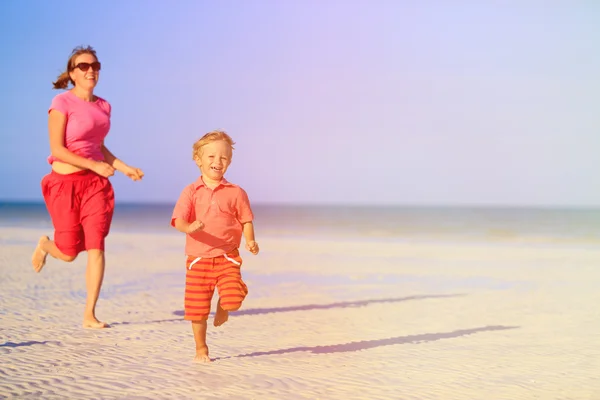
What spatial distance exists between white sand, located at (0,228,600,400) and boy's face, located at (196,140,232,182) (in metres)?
1.29

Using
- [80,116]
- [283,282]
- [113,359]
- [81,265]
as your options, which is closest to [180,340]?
[113,359]

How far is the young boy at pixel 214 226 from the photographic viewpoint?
475 centimetres

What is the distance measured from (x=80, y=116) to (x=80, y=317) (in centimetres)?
208

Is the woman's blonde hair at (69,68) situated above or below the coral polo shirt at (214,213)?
above

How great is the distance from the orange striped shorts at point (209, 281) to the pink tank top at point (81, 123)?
1.70 metres

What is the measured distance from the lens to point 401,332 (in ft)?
21.5

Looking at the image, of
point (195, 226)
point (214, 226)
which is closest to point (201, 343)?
point (214, 226)

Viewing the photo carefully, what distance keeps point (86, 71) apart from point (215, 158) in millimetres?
1862

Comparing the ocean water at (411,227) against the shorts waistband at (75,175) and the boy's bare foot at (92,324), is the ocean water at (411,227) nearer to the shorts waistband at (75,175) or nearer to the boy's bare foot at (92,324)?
the boy's bare foot at (92,324)

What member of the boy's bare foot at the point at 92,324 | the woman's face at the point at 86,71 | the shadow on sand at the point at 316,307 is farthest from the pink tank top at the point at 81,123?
the shadow on sand at the point at 316,307

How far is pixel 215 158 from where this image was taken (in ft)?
15.5

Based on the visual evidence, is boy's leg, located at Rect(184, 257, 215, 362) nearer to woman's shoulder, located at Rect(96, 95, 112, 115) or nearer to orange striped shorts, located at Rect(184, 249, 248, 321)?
orange striped shorts, located at Rect(184, 249, 248, 321)

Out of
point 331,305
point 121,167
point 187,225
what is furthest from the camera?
point 331,305

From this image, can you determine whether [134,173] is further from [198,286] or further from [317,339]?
[317,339]
